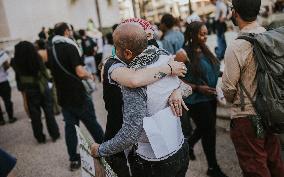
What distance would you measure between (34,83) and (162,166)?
4.76 metres

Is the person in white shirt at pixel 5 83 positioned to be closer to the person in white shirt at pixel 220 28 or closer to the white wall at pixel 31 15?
the person in white shirt at pixel 220 28

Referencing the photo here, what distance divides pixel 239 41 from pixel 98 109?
6.39 m

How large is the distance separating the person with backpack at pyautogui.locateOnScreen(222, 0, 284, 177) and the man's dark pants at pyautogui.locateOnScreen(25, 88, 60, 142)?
4.49m

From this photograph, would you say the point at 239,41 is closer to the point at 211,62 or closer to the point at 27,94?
the point at 211,62

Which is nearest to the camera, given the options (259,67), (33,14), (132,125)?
(132,125)

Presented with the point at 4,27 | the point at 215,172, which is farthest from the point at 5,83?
the point at 4,27

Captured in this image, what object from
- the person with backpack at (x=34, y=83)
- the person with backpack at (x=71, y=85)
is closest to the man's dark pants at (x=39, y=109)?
the person with backpack at (x=34, y=83)

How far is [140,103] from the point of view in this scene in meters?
2.16

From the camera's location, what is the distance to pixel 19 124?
28.8 ft

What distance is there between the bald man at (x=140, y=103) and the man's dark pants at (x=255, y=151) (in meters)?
0.69

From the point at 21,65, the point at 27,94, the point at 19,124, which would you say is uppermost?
the point at 21,65

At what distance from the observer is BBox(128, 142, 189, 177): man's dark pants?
233 centimetres

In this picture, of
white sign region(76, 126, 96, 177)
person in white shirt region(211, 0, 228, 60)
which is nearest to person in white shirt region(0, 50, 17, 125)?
person in white shirt region(211, 0, 228, 60)

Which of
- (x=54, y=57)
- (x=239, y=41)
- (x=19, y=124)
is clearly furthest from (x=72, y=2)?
(x=239, y=41)
